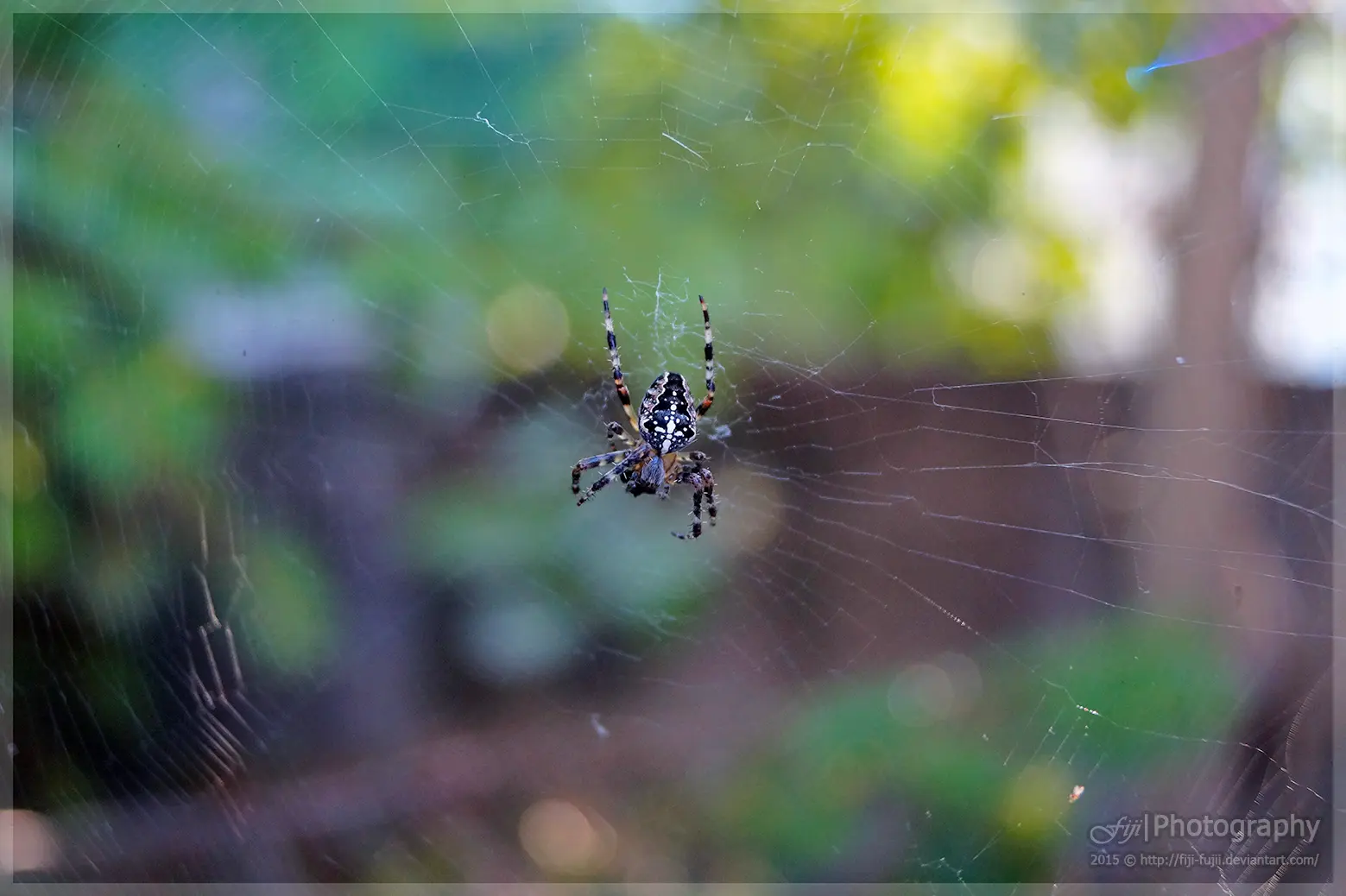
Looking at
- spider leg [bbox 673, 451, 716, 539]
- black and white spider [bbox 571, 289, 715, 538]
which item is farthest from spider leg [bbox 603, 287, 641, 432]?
spider leg [bbox 673, 451, 716, 539]

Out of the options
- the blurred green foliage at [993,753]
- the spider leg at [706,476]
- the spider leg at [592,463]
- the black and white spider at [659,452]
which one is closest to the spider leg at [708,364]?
the black and white spider at [659,452]

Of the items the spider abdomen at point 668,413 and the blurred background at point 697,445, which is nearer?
the spider abdomen at point 668,413

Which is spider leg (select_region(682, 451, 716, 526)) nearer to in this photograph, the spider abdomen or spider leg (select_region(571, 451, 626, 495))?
the spider abdomen

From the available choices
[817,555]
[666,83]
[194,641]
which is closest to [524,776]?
[194,641]

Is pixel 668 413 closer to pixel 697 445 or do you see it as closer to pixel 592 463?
pixel 592 463

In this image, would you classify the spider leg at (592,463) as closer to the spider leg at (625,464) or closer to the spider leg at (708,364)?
the spider leg at (625,464)

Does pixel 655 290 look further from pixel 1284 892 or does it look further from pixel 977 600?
pixel 1284 892
